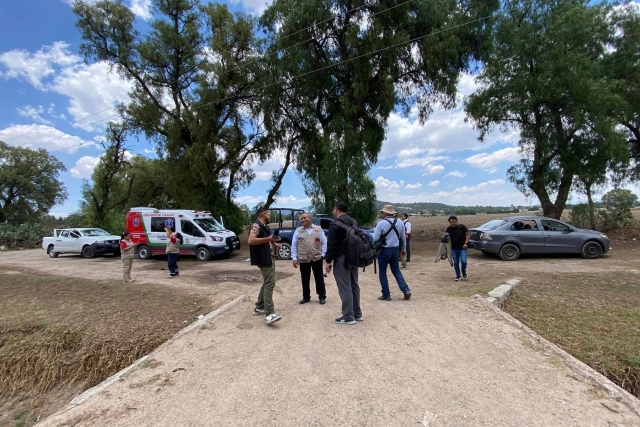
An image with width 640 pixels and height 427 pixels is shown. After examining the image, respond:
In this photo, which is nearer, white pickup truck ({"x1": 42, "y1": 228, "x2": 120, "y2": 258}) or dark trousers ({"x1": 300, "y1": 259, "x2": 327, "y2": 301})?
dark trousers ({"x1": 300, "y1": 259, "x2": 327, "y2": 301})

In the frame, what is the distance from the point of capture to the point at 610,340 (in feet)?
15.0

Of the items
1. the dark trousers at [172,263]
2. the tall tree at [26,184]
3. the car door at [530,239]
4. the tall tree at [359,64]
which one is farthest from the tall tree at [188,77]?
the tall tree at [26,184]

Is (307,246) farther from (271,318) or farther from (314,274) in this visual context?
(271,318)

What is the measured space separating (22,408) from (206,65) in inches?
729

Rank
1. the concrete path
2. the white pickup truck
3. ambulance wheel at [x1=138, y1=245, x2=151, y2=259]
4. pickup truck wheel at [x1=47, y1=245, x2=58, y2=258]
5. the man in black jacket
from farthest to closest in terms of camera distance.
→ pickup truck wheel at [x1=47, y1=245, x2=58, y2=258] < the white pickup truck < ambulance wheel at [x1=138, y1=245, x2=151, y2=259] < the man in black jacket < the concrete path

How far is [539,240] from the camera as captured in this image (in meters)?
12.1

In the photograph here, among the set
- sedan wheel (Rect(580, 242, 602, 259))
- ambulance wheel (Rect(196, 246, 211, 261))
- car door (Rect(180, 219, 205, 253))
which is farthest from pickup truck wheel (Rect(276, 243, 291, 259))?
sedan wheel (Rect(580, 242, 602, 259))

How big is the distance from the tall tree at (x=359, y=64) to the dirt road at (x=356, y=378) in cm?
1169

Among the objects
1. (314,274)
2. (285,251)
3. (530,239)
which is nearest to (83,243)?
(285,251)

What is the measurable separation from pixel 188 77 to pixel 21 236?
20.0m

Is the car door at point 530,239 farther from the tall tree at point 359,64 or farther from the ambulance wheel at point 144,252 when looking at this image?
the ambulance wheel at point 144,252

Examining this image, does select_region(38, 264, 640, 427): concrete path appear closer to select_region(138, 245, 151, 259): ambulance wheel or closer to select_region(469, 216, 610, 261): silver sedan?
select_region(469, 216, 610, 261): silver sedan

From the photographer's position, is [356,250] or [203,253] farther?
[203,253]

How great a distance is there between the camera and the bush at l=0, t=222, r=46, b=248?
2678 centimetres
